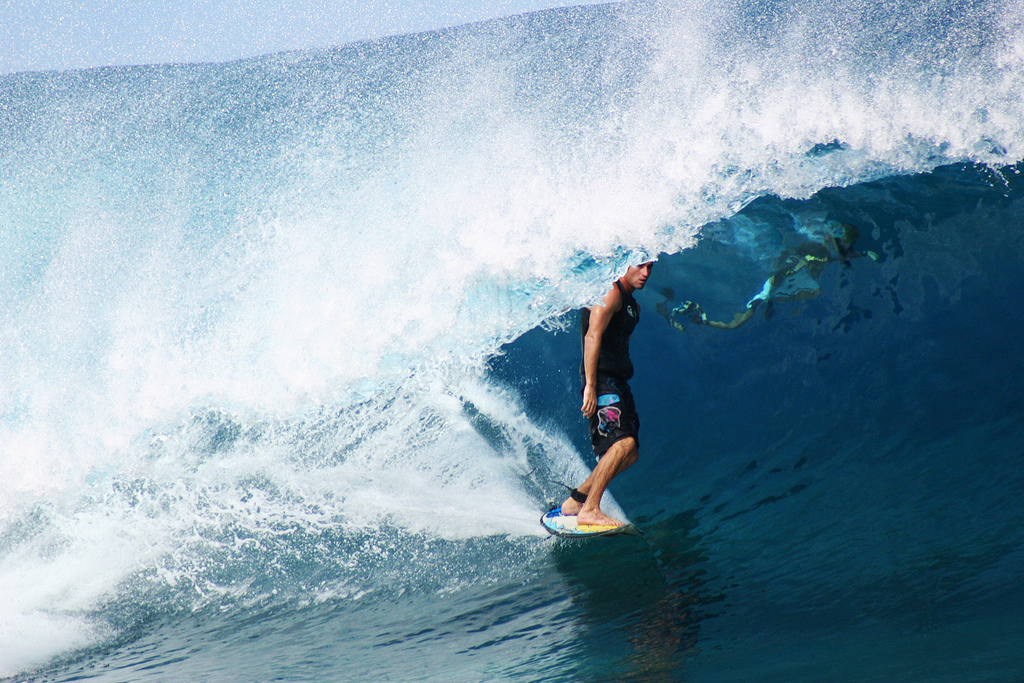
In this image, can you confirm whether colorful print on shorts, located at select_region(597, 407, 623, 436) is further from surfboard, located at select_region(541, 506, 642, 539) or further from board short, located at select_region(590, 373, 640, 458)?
surfboard, located at select_region(541, 506, 642, 539)

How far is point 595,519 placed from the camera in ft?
11.5

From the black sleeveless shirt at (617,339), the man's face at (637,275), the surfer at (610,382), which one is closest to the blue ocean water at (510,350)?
the surfer at (610,382)

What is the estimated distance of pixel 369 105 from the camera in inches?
233

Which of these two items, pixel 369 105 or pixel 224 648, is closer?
pixel 224 648

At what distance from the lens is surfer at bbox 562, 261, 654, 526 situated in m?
3.35

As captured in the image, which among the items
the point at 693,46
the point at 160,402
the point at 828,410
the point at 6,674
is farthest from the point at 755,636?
the point at 693,46

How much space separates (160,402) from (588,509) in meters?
2.78

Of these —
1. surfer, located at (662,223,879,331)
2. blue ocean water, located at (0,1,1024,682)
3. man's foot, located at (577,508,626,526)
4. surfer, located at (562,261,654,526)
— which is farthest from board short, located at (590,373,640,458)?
surfer, located at (662,223,879,331)

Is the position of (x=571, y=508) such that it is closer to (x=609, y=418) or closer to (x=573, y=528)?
(x=573, y=528)

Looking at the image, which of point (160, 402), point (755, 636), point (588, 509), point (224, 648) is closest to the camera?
point (755, 636)

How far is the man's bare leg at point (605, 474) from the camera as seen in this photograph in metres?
3.45

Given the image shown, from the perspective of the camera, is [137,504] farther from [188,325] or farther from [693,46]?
[693,46]

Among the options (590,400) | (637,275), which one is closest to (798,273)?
(637,275)

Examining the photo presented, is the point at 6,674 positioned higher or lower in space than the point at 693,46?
lower
